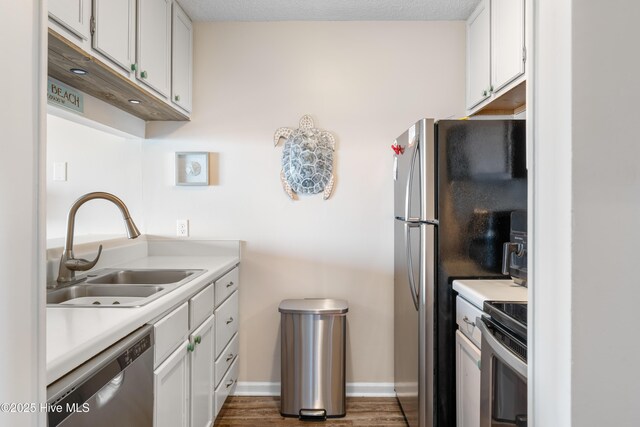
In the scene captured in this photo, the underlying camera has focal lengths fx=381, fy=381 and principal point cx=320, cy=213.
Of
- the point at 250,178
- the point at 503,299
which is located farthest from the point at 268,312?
the point at 503,299

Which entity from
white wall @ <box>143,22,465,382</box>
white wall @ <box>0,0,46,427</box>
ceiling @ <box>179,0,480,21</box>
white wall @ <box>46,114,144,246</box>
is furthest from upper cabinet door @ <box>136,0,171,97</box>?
white wall @ <box>0,0,46,427</box>

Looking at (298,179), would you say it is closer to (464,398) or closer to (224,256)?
(224,256)

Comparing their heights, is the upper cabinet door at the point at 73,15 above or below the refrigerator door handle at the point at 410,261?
above

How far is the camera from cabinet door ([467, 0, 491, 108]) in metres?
2.21

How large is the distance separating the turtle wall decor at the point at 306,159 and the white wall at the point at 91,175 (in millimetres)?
1017

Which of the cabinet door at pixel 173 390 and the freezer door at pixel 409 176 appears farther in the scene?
the freezer door at pixel 409 176

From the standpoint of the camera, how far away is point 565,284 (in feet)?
2.09

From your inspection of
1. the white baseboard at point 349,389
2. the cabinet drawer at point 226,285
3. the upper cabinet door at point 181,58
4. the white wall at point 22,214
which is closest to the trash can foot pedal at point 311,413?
the white baseboard at point 349,389

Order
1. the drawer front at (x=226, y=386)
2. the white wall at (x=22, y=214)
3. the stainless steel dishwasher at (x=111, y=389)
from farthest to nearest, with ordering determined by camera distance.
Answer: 1. the drawer front at (x=226, y=386)
2. the stainless steel dishwasher at (x=111, y=389)
3. the white wall at (x=22, y=214)

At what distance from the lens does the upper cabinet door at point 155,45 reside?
1866 mm

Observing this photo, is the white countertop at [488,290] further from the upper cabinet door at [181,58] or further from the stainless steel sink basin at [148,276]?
the upper cabinet door at [181,58]

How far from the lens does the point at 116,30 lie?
5.38 feet

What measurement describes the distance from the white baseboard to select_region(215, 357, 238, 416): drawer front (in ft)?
0.25

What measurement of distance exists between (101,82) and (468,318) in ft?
6.53
